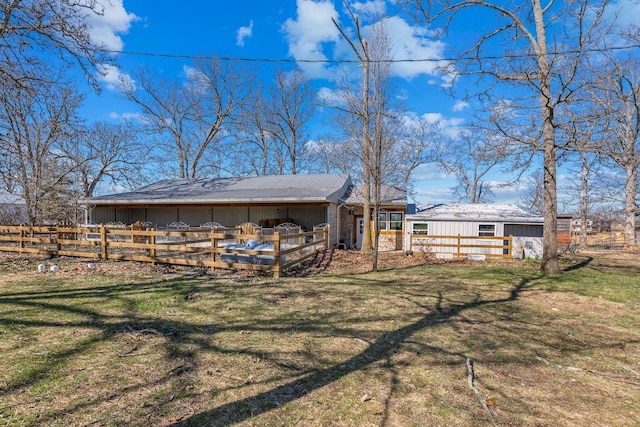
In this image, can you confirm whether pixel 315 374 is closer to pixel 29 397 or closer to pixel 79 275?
pixel 29 397

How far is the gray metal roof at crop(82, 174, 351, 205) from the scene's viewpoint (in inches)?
635

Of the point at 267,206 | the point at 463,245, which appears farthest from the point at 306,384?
the point at 267,206

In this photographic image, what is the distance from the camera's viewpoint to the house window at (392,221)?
55.8 feet

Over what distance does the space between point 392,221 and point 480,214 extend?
13.4 feet

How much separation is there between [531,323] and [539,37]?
8888 mm

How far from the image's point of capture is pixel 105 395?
2.79m

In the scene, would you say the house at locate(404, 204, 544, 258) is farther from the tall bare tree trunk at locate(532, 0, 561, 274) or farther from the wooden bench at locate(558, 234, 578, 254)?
the wooden bench at locate(558, 234, 578, 254)

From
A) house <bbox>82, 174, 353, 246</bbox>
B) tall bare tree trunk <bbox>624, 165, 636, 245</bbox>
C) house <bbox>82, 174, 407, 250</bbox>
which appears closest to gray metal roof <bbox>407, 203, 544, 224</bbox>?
house <bbox>82, 174, 407, 250</bbox>

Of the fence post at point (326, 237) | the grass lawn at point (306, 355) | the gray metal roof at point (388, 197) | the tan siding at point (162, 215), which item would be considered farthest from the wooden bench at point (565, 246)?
the tan siding at point (162, 215)

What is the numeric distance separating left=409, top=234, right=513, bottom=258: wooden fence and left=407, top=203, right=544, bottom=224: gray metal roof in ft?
3.01

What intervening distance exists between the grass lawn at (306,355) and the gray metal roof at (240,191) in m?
9.15

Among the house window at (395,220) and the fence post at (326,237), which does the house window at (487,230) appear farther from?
the fence post at (326,237)

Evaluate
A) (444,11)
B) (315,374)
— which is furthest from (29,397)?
(444,11)

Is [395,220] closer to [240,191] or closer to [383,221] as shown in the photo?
[383,221]
